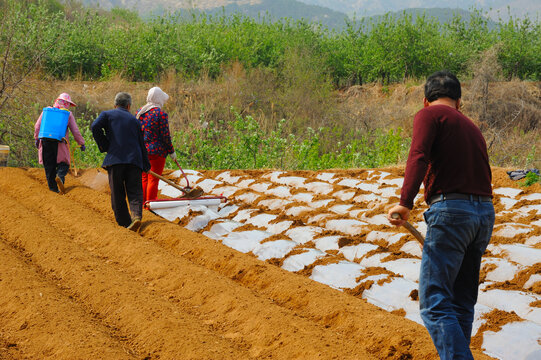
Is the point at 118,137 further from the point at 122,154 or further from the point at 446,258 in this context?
the point at 446,258

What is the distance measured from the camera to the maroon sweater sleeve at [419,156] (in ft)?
9.00

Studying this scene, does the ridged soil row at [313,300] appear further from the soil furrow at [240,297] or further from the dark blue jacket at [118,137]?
the dark blue jacket at [118,137]

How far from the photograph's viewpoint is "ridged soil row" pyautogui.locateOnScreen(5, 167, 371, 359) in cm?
328

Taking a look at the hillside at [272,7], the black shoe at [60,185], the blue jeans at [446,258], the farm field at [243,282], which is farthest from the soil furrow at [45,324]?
the hillside at [272,7]

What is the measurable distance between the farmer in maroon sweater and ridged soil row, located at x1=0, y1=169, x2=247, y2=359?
1.19m

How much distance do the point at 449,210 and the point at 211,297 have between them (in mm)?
2027

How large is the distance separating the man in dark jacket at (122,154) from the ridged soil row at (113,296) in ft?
1.24

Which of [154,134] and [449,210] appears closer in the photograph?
[449,210]

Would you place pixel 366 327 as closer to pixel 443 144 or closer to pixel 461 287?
pixel 461 287

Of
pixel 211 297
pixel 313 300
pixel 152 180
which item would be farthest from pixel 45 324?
pixel 152 180

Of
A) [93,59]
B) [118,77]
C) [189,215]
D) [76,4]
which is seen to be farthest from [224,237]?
[76,4]

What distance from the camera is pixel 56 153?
804 cm

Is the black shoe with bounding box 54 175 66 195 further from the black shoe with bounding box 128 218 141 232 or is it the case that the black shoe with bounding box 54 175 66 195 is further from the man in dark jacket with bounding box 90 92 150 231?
the black shoe with bounding box 128 218 141 232

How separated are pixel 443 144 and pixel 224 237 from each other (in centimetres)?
358
